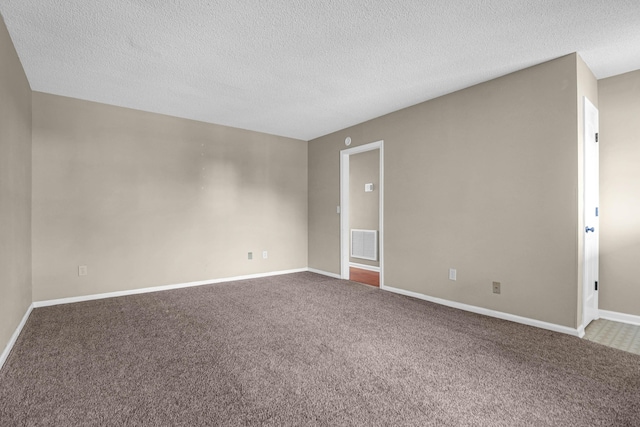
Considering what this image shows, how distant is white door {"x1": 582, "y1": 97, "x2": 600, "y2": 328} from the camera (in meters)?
2.79

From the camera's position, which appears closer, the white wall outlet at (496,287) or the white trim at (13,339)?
the white trim at (13,339)

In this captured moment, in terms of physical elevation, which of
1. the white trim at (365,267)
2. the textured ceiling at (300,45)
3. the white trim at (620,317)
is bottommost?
the white trim at (365,267)

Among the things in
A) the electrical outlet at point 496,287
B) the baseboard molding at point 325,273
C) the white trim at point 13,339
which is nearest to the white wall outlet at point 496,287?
the electrical outlet at point 496,287

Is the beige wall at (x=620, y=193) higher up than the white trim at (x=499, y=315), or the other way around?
the beige wall at (x=620, y=193)

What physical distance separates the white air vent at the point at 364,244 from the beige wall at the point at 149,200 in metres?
1.31

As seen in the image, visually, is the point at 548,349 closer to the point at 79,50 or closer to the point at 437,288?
the point at 437,288

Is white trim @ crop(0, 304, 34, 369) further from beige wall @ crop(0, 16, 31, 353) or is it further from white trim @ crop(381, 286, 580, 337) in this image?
white trim @ crop(381, 286, 580, 337)

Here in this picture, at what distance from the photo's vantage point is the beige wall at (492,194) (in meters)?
2.76

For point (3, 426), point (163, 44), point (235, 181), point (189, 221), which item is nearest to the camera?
point (3, 426)

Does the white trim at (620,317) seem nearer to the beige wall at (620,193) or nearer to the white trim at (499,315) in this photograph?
the beige wall at (620,193)

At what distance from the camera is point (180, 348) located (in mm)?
2412

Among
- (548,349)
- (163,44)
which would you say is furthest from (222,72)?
(548,349)

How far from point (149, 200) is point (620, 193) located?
212 inches

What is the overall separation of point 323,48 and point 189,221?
10.3 feet
